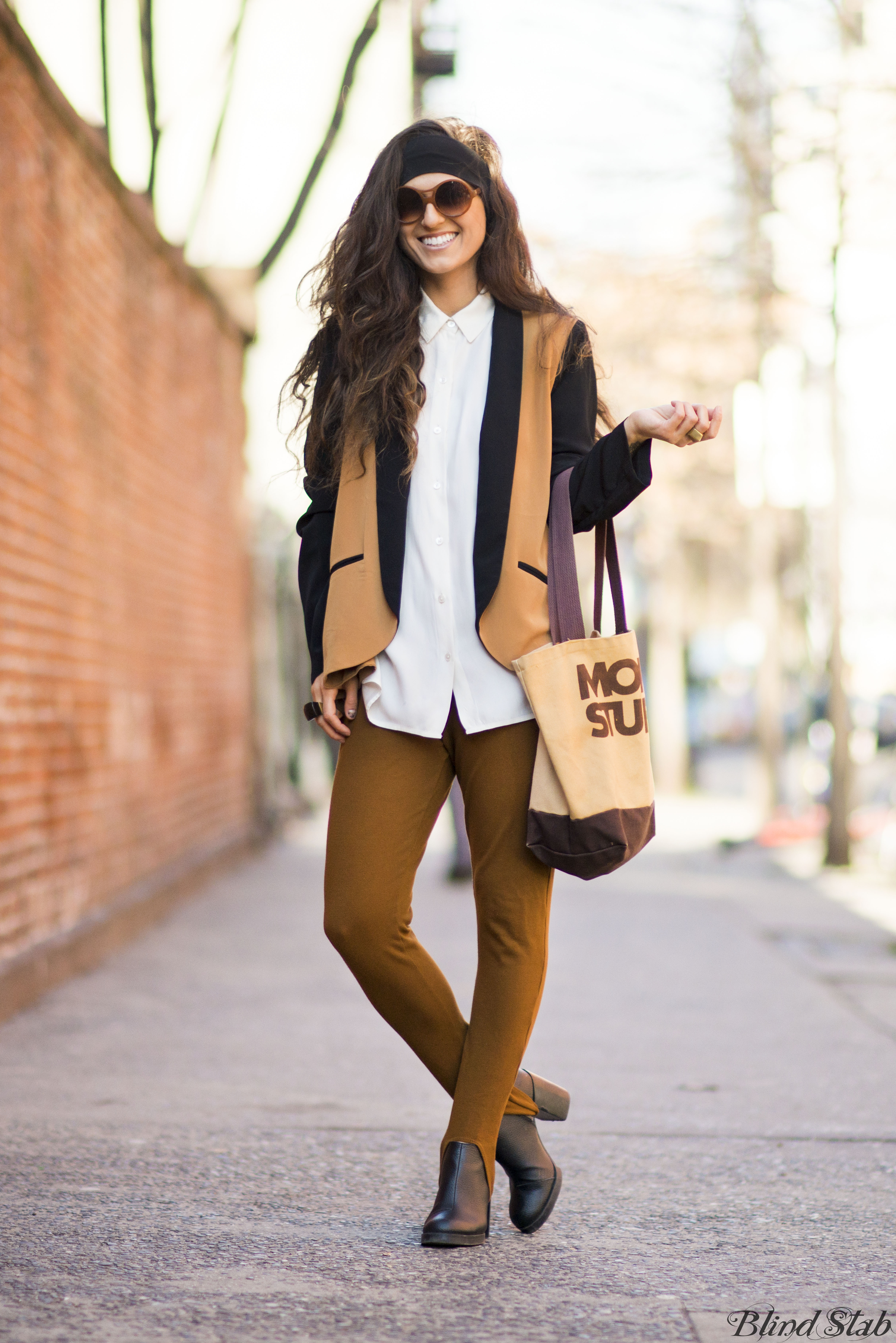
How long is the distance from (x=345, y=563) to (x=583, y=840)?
0.71 meters

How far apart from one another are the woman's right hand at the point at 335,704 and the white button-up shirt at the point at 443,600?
0.03m

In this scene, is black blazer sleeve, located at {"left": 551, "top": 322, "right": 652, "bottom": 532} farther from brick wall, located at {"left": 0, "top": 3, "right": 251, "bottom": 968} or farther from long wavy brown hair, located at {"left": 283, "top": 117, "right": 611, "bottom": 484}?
brick wall, located at {"left": 0, "top": 3, "right": 251, "bottom": 968}

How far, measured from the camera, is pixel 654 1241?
3143 millimetres

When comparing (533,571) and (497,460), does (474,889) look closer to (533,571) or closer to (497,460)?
(533,571)

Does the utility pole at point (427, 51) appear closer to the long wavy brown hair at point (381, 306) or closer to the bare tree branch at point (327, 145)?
the bare tree branch at point (327, 145)

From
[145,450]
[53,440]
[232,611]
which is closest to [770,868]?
[232,611]

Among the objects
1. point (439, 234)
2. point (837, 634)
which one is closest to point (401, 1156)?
point (439, 234)

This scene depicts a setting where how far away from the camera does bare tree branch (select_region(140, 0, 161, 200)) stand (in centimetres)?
728

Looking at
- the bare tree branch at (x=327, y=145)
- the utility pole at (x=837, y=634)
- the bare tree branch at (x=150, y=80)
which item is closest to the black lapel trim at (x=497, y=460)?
the bare tree branch at (x=150, y=80)

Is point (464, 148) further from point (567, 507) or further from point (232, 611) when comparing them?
point (232, 611)

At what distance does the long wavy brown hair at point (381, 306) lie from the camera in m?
3.08

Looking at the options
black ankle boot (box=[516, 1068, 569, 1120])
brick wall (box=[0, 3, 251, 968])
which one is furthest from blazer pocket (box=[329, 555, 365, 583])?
brick wall (box=[0, 3, 251, 968])

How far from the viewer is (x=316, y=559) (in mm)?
3186

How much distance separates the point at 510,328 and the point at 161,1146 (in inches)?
82.2
